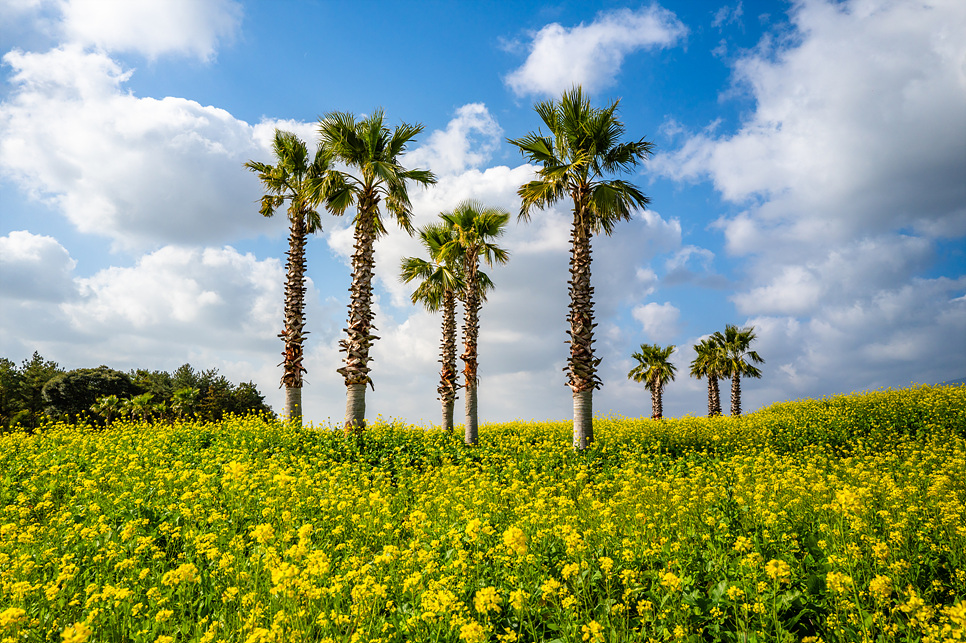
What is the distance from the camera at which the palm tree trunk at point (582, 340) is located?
16500 mm

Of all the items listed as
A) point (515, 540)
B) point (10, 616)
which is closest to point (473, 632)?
point (515, 540)

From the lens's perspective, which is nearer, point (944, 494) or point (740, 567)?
point (740, 567)

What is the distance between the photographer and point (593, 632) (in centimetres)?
370

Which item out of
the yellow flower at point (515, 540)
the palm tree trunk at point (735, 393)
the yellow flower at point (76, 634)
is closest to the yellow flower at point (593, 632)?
the yellow flower at point (515, 540)

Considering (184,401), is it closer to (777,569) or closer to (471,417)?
(471,417)

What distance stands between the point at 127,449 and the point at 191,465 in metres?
2.98

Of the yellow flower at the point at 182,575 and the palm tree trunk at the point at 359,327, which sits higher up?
the palm tree trunk at the point at 359,327

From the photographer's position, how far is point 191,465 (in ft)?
39.2

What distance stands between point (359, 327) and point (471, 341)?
4.27 meters

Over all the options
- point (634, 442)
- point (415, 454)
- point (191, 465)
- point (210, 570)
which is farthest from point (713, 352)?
point (210, 570)

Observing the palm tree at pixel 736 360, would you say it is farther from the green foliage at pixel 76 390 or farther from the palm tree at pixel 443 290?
the green foliage at pixel 76 390

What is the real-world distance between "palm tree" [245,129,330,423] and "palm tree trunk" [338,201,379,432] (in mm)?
1996

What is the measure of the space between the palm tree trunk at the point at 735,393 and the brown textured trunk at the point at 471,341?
1135 inches

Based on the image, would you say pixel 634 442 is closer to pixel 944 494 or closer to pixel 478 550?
pixel 944 494
